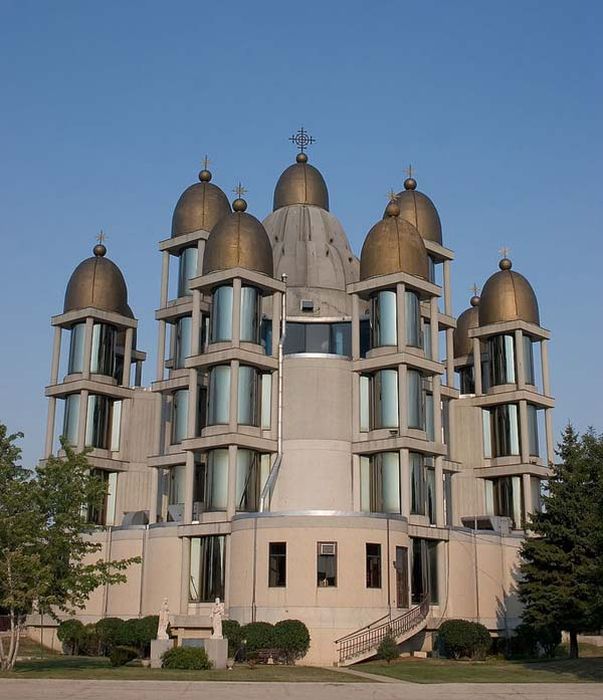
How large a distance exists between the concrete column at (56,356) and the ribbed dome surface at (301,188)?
1812cm

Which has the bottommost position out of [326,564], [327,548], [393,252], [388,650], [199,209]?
[388,650]

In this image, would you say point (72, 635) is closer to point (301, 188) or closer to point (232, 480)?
point (232, 480)

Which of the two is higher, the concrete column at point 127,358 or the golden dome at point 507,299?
the golden dome at point 507,299

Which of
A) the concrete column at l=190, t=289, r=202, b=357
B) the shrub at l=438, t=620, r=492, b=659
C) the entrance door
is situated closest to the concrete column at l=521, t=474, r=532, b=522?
the shrub at l=438, t=620, r=492, b=659

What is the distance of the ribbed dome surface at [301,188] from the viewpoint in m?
71.4

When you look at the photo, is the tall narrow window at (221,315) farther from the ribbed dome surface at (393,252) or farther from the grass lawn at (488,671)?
the grass lawn at (488,671)

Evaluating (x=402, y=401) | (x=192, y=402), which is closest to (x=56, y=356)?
(x=192, y=402)

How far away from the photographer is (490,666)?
4416 centimetres

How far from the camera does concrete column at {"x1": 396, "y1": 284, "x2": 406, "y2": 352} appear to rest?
5634 cm

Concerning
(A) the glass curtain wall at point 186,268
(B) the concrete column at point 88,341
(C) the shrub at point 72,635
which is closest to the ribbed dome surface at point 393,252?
(A) the glass curtain wall at point 186,268

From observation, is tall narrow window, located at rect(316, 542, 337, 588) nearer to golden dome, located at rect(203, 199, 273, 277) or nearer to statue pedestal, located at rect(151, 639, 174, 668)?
statue pedestal, located at rect(151, 639, 174, 668)

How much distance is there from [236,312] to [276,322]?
9.22 ft

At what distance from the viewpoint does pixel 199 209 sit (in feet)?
221

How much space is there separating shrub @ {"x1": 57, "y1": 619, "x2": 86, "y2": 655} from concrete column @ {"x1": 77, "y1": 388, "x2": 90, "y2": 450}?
1305cm
